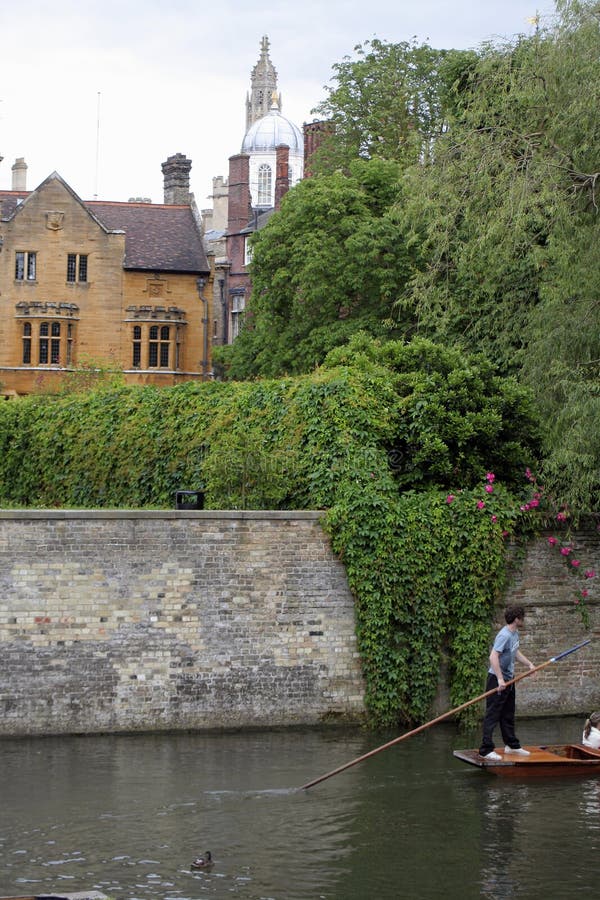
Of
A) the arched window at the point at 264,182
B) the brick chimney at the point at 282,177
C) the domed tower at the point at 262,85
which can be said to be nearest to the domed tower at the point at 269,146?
the arched window at the point at 264,182

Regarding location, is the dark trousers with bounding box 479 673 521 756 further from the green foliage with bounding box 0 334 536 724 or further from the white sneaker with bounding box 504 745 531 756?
the green foliage with bounding box 0 334 536 724

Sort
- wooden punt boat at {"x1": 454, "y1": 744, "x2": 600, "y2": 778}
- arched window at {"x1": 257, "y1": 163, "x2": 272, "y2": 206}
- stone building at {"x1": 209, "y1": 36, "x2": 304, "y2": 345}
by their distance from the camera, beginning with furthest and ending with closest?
1. arched window at {"x1": 257, "y1": 163, "x2": 272, "y2": 206}
2. stone building at {"x1": 209, "y1": 36, "x2": 304, "y2": 345}
3. wooden punt boat at {"x1": 454, "y1": 744, "x2": 600, "y2": 778}

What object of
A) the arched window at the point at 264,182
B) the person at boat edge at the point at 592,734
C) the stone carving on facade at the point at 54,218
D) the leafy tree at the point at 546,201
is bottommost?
the person at boat edge at the point at 592,734

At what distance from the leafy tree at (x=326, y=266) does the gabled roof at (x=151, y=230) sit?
1189 centimetres

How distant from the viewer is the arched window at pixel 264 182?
13050cm

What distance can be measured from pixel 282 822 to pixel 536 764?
151 inches

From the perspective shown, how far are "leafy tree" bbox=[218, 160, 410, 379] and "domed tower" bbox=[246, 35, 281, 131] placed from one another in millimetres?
126241

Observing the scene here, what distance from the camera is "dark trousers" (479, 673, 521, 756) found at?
1795 centimetres

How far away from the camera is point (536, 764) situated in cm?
1775

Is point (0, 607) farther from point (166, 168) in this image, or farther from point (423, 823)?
point (166, 168)

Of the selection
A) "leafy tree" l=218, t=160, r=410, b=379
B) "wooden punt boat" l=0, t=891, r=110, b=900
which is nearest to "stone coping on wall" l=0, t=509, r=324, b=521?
"wooden punt boat" l=0, t=891, r=110, b=900

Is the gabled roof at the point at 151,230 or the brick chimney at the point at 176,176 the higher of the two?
the brick chimney at the point at 176,176

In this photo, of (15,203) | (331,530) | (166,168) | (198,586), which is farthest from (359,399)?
(166,168)

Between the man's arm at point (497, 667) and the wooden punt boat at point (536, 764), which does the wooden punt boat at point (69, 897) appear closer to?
the wooden punt boat at point (536, 764)
